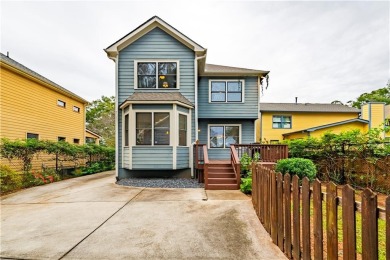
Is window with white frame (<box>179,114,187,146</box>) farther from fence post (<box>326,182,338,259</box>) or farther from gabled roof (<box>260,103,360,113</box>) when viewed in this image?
gabled roof (<box>260,103,360,113</box>)

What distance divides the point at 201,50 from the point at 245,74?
3.37 meters

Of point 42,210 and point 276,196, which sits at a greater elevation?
point 276,196

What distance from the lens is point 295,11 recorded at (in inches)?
516

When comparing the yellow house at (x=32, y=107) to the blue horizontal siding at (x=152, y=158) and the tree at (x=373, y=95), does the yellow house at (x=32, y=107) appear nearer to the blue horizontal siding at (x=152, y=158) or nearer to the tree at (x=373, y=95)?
the blue horizontal siding at (x=152, y=158)

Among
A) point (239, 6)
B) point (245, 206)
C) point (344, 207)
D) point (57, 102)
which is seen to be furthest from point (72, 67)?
point (344, 207)

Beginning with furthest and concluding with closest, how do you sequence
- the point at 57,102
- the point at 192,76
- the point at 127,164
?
the point at 57,102 → the point at 192,76 → the point at 127,164

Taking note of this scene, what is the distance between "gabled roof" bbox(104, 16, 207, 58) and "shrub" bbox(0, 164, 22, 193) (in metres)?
6.56

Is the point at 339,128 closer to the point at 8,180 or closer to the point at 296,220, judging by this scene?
the point at 296,220

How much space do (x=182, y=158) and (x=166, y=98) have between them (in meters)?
2.95

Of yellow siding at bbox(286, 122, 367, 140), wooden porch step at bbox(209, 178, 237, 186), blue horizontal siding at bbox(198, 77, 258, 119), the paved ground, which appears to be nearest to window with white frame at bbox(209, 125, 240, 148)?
blue horizontal siding at bbox(198, 77, 258, 119)

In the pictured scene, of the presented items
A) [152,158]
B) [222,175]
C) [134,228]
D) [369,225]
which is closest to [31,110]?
[152,158]

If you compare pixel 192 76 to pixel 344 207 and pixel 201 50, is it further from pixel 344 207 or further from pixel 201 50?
pixel 344 207

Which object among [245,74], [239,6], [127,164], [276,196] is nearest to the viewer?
[276,196]

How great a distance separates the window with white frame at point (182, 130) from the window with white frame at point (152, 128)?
2.05 ft
